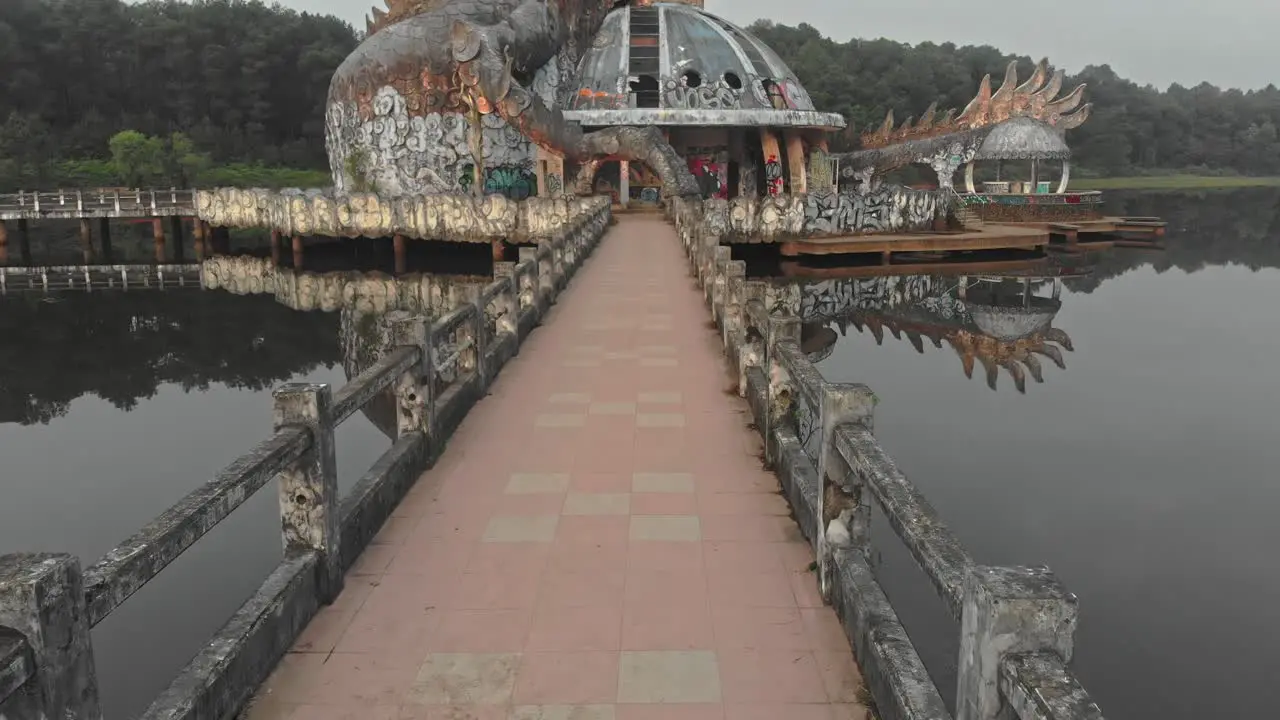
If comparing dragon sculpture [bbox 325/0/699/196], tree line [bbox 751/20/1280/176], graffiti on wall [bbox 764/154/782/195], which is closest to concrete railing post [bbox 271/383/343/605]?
dragon sculpture [bbox 325/0/699/196]

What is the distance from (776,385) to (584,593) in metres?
2.92

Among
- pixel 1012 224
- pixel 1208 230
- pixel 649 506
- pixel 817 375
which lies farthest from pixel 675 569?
pixel 1208 230

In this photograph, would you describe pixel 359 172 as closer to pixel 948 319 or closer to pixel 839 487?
pixel 948 319

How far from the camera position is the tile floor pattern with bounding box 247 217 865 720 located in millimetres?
4730

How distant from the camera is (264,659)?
16.0 feet

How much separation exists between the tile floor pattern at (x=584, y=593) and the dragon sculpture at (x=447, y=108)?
2665cm

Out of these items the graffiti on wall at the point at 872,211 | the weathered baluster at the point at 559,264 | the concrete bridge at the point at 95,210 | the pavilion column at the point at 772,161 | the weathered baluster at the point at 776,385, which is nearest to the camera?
the weathered baluster at the point at 776,385

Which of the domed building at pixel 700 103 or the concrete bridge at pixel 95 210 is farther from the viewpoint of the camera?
the concrete bridge at pixel 95 210

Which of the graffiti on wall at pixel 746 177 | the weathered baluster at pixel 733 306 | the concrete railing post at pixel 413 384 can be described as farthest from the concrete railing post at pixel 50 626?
the graffiti on wall at pixel 746 177

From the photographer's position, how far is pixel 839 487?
18.1 feet

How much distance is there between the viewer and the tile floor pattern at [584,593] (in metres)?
4.73

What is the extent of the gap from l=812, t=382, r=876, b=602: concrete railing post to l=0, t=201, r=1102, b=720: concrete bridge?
2 centimetres

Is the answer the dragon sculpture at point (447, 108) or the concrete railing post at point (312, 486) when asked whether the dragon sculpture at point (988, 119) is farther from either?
the concrete railing post at point (312, 486)

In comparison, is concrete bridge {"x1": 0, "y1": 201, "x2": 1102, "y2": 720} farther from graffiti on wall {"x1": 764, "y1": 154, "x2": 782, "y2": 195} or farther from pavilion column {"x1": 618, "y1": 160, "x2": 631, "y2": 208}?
graffiti on wall {"x1": 764, "y1": 154, "x2": 782, "y2": 195}
